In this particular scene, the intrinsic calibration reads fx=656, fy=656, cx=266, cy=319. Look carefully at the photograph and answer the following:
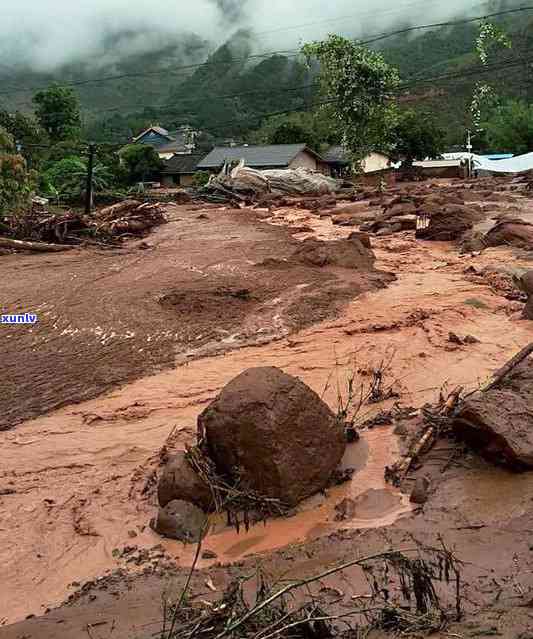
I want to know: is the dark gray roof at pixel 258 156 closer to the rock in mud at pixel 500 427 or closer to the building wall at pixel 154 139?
the building wall at pixel 154 139

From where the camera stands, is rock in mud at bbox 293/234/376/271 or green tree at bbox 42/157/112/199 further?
green tree at bbox 42/157/112/199

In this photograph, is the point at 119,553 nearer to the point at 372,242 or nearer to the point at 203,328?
the point at 203,328

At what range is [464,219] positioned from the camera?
15.0 metres

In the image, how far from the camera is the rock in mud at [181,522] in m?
4.42

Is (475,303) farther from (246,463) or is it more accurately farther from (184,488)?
(184,488)

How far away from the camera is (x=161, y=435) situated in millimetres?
6066

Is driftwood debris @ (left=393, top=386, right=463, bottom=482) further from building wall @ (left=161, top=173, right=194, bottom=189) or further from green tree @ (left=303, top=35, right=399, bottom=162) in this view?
building wall @ (left=161, top=173, right=194, bottom=189)

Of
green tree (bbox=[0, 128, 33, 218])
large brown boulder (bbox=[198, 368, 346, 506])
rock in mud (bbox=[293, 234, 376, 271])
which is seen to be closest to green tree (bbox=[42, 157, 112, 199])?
green tree (bbox=[0, 128, 33, 218])

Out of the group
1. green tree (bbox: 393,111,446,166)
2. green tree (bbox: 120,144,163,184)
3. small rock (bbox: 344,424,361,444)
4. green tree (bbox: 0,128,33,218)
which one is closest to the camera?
small rock (bbox: 344,424,361,444)

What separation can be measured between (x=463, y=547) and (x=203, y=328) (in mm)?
5480

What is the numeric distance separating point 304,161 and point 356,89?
18.1m

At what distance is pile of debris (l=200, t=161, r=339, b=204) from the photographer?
99.2ft

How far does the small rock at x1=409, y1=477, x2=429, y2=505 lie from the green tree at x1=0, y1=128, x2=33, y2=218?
1553cm

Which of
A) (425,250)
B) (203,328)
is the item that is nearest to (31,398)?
(203,328)
